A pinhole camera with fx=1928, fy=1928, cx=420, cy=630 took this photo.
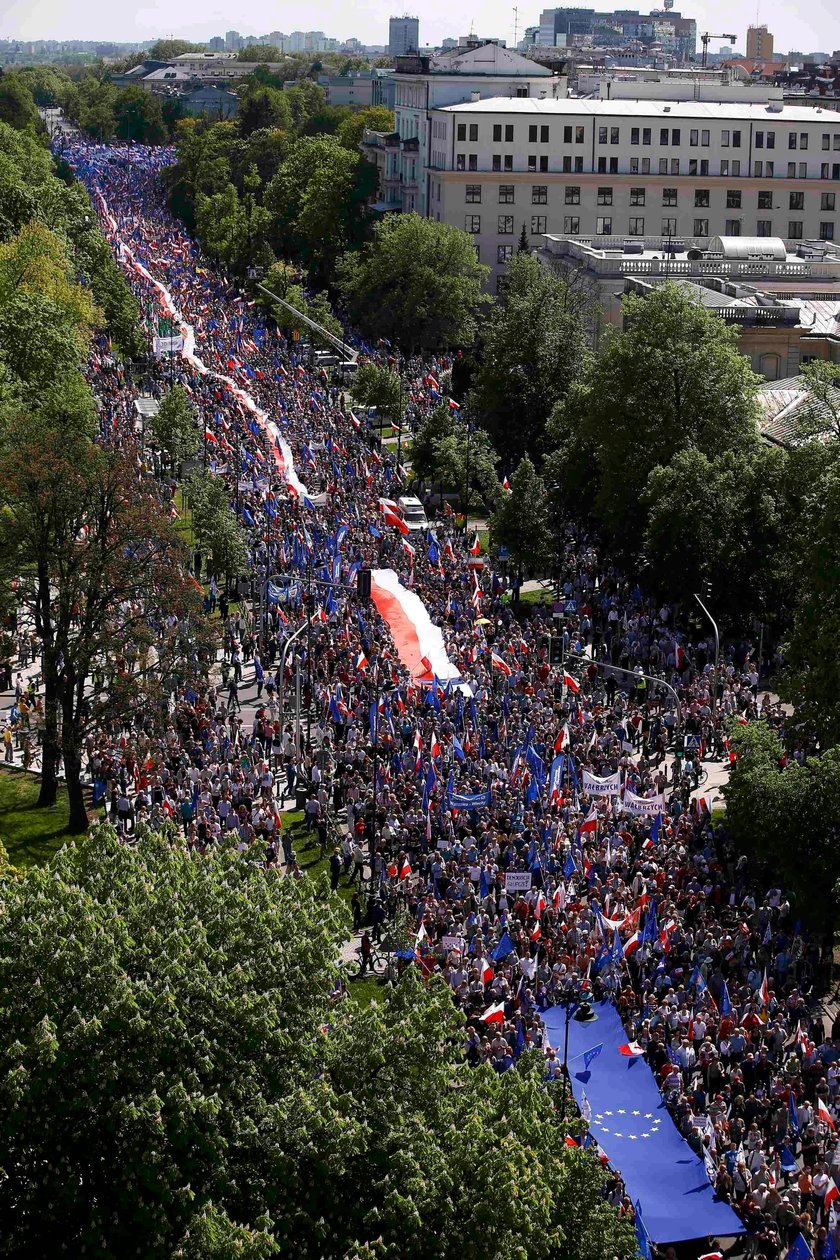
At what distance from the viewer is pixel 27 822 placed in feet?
137

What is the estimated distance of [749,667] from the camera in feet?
158

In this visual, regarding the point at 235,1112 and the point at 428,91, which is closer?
the point at 235,1112

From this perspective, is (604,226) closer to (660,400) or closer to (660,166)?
(660,166)

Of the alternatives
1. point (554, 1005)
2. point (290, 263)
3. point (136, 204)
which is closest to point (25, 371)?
point (554, 1005)

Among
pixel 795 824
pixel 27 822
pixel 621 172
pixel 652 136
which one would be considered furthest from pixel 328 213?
pixel 795 824

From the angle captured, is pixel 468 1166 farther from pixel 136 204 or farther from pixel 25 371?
pixel 136 204

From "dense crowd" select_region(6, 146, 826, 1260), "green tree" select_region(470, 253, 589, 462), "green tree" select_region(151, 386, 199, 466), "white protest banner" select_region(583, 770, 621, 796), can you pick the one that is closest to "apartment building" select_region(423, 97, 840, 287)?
"green tree" select_region(470, 253, 589, 462)

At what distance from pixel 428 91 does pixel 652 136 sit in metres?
15.9

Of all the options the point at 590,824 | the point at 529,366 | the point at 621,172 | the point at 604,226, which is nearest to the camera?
the point at 590,824

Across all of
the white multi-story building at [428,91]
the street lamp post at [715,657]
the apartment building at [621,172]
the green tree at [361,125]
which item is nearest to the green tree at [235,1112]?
the street lamp post at [715,657]

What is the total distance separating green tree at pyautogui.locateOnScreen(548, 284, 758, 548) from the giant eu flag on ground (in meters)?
28.5

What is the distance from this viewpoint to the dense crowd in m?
29.3

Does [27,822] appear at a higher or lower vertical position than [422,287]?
lower

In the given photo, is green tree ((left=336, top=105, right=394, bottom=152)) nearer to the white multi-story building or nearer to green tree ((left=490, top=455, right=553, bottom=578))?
the white multi-story building
